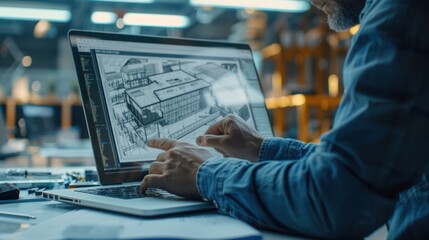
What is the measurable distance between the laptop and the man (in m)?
0.18

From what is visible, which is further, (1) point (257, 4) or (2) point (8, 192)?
(1) point (257, 4)

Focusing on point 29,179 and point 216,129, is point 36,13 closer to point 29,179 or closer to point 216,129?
point 29,179

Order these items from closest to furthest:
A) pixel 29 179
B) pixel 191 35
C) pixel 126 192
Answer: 1. pixel 126 192
2. pixel 29 179
3. pixel 191 35

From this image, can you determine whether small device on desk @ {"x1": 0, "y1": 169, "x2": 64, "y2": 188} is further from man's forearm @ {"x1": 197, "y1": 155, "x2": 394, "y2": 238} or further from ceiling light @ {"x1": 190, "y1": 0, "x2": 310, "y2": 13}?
ceiling light @ {"x1": 190, "y1": 0, "x2": 310, "y2": 13}

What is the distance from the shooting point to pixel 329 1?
32.6 inches

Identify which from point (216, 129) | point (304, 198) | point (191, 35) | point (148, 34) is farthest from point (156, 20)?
point (304, 198)

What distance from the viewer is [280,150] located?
2.86 feet

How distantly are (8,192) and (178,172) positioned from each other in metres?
0.35

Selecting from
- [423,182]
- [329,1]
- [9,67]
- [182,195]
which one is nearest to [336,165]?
[423,182]

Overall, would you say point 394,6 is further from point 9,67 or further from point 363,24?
point 9,67

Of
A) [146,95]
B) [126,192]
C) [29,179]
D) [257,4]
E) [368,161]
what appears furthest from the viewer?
[257,4]

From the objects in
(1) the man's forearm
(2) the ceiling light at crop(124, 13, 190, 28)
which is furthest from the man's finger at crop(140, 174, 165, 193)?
(2) the ceiling light at crop(124, 13, 190, 28)

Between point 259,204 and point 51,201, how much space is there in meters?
0.43

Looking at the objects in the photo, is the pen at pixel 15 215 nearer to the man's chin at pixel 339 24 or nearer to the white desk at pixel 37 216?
the white desk at pixel 37 216
